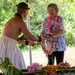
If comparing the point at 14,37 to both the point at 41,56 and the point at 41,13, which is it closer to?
the point at 41,56

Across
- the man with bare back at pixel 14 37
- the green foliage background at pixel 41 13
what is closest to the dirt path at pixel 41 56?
the green foliage background at pixel 41 13

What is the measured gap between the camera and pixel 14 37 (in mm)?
2479

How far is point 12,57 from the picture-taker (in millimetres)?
2471

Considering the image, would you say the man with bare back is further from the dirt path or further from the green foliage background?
the green foliage background

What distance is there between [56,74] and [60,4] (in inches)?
164

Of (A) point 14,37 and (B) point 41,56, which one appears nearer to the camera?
(A) point 14,37

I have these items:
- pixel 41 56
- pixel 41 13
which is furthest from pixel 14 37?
pixel 41 13

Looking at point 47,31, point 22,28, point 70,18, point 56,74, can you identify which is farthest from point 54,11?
point 70,18

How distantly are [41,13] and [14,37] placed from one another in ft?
10.6

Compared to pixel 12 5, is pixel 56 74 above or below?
below

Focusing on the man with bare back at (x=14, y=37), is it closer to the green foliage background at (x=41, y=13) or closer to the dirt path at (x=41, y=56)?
the dirt path at (x=41, y=56)

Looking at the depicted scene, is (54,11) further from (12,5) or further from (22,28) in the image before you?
(12,5)

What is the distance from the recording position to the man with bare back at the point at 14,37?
2.39 metres

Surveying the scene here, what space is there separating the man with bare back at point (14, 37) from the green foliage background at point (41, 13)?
117 inches
